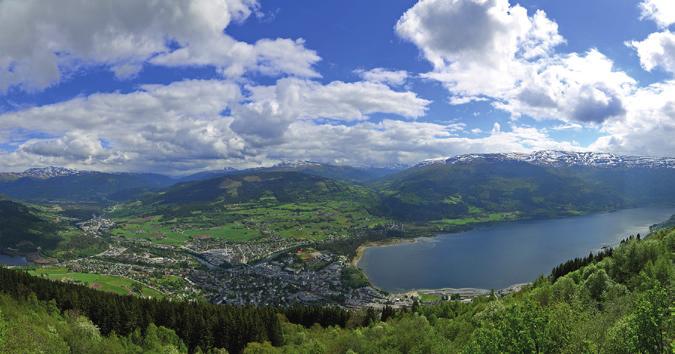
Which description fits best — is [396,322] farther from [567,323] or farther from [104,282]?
[104,282]

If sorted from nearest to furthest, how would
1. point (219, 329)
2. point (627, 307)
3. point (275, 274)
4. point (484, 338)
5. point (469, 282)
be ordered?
point (484, 338)
point (627, 307)
point (219, 329)
point (469, 282)
point (275, 274)

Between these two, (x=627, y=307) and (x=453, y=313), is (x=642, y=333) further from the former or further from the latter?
(x=453, y=313)

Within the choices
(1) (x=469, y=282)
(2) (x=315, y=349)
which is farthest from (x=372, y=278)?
(2) (x=315, y=349)

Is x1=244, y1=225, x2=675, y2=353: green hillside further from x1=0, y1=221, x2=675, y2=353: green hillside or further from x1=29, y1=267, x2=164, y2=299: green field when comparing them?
x1=29, y1=267, x2=164, y2=299: green field

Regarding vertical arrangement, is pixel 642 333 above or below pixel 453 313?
above

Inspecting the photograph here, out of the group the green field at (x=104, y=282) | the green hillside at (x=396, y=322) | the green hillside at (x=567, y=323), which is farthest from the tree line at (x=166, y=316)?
the green field at (x=104, y=282)

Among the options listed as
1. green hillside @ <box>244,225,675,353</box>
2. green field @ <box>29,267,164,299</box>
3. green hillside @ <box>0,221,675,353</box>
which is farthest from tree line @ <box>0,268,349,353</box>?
green field @ <box>29,267,164,299</box>

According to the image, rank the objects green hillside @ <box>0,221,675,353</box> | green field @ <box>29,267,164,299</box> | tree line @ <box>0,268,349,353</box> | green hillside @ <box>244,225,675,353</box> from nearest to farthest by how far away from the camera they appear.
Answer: green hillside @ <box>244,225,675,353</box>
green hillside @ <box>0,221,675,353</box>
tree line @ <box>0,268,349,353</box>
green field @ <box>29,267,164,299</box>

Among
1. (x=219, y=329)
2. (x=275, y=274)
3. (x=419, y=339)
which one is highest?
(x=419, y=339)
